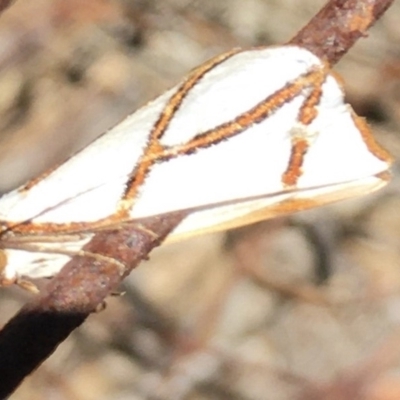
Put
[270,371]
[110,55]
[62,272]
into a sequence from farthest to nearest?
[110,55], [270,371], [62,272]

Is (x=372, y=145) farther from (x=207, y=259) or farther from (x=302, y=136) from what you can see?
(x=207, y=259)

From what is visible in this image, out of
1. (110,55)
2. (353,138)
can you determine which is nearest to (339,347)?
(353,138)

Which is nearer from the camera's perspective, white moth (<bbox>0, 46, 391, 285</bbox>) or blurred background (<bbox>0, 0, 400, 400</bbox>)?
white moth (<bbox>0, 46, 391, 285</bbox>)

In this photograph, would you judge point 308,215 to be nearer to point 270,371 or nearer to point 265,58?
point 270,371

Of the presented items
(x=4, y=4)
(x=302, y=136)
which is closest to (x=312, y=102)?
(x=302, y=136)

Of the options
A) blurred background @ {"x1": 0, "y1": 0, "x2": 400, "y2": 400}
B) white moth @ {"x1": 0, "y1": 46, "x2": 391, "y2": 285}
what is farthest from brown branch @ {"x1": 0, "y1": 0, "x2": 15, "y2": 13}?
white moth @ {"x1": 0, "y1": 46, "x2": 391, "y2": 285}

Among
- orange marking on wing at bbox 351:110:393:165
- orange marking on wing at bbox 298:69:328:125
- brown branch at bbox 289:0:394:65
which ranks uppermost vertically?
brown branch at bbox 289:0:394:65

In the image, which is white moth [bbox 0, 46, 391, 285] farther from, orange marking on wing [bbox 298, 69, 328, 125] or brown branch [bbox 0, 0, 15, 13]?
brown branch [bbox 0, 0, 15, 13]

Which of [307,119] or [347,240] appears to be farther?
[347,240]
